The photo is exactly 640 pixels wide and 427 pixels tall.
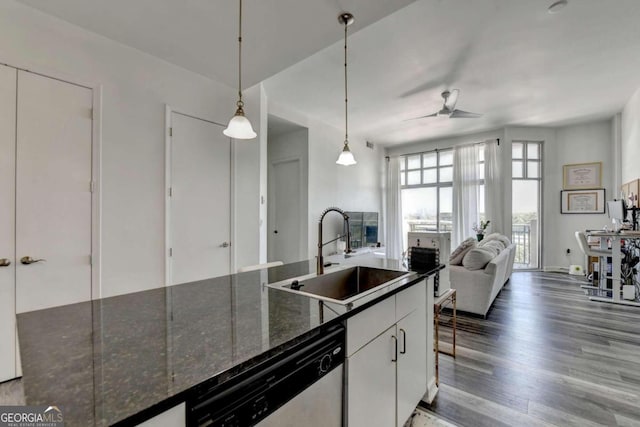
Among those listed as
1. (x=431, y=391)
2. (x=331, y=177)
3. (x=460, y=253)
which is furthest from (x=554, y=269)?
(x=431, y=391)

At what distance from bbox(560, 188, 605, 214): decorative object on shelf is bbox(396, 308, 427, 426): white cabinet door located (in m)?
6.20

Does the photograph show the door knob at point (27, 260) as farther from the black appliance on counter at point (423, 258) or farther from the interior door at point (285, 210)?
the interior door at point (285, 210)

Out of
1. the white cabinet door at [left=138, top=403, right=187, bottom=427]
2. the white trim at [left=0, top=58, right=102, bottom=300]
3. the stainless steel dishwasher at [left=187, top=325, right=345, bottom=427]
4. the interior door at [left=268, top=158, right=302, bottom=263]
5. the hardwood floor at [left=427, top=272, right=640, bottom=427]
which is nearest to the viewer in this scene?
the white cabinet door at [left=138, top=403, right=187, bottom=427]

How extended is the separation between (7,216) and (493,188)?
23.6 feet

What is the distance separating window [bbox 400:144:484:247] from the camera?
6.59 m

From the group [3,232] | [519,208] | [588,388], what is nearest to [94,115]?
[3,232]

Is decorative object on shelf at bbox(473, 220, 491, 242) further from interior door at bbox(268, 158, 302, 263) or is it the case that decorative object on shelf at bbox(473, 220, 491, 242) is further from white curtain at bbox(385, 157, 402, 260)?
interior door at bbox(268, 158, 302, 263)

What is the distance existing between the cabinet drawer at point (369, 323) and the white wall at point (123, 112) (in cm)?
225

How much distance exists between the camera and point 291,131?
17.1 ft

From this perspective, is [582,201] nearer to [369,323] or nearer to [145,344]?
[369,323]

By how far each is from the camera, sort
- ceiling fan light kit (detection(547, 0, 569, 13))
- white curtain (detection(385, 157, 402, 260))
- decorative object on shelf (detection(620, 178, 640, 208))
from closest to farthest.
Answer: ceiling fan light kit (detection(547, 0, 569, 13)), decorative object on shelf (detection(620, 178, 640, 208)), white curtain (detection(385, 157, 402, 260))

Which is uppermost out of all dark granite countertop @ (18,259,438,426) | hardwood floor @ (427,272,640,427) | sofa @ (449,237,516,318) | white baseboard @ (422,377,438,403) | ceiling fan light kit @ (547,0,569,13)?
ceiling fan light kit @ (547,0,569,13)

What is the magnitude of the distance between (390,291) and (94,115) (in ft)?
8.72

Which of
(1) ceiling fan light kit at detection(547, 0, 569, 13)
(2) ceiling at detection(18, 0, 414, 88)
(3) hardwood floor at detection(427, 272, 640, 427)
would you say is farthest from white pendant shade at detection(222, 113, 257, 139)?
(1) ceiling fan light kit at detection(547, 0, 569, 13)
